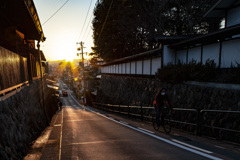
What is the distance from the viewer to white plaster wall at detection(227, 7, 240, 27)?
38.3 feet

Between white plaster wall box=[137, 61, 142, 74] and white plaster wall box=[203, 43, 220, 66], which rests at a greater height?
white plaster wall box=[203, 43, 220, 66]

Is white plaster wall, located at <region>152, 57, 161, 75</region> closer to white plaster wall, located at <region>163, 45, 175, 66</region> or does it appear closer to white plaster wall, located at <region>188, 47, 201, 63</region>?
white plaster wall, located at <region>163, 45, 175, 66</region>

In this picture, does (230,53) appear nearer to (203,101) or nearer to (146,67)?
(203,101)

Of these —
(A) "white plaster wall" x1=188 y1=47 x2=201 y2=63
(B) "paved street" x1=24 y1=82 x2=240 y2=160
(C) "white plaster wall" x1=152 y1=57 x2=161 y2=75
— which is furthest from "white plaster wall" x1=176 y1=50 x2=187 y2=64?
(B) "paved street" x1=24 y1=82 x2=240 y2=160

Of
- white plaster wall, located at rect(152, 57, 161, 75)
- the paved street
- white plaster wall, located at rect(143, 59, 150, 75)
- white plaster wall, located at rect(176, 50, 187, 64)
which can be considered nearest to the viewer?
the paved street

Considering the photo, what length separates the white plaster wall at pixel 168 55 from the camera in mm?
13117

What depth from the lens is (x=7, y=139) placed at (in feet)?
11.8

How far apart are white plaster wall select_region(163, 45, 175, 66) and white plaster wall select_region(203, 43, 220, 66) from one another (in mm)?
3381

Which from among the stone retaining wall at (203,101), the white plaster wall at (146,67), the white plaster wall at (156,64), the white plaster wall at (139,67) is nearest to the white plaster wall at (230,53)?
the stone retaining wall at (203,101)

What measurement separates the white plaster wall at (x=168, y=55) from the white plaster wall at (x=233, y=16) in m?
4.97

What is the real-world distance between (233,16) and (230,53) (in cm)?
635

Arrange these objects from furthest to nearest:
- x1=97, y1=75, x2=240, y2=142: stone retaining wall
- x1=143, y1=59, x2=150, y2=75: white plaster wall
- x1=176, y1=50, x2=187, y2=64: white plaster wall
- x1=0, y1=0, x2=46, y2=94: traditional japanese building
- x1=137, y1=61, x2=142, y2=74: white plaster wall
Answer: x1=137, y1=61, x2=142, y2=74: white plaster wall
x1=143, y1=59, x2=150, y2=75: white plaster wall
x1=176, y1=50, x2=187, y2=64: white plaster wall
x1=97, y1=75, x2=240, y2=142: stone retaining wall
x1=0, y1=0, x2=46, y2=94: traditional japanese building

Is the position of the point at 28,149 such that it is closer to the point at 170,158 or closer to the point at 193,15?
the point at 170,158

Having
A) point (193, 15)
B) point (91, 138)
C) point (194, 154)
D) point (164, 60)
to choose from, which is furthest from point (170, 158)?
point (193, 15)
